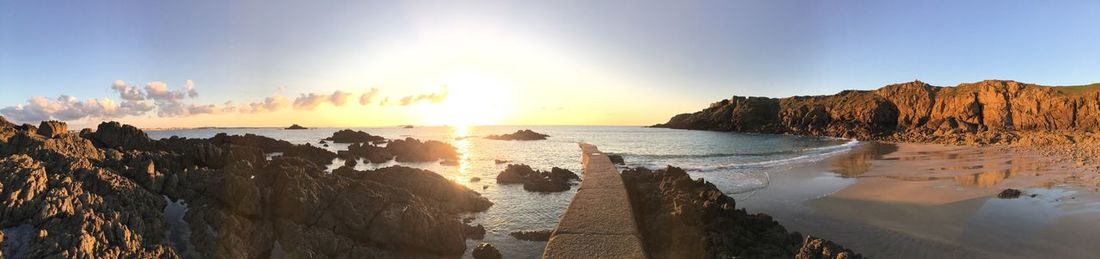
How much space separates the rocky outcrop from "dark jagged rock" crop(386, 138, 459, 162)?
1680 centimetres

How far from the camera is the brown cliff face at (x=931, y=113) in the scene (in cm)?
5634

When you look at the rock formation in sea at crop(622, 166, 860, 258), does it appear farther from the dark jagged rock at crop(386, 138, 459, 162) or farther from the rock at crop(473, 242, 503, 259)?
the dark jagged rock at crop(386, 138, 459, 162)

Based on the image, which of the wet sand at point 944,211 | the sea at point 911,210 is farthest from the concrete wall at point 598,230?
the wet sand at point 944,211

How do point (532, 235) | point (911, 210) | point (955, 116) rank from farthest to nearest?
1. point (955, 116)
2. point (911, 210)
3. point (532, 235)

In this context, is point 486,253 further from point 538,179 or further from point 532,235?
point 538,179

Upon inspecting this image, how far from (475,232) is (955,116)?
275 feet

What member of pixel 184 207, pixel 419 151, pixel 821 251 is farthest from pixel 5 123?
pixel 419 151

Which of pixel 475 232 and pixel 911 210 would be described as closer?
pixel 475 232

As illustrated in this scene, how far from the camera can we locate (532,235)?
13453 mm

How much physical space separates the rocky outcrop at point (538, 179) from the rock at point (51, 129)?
1533 centimetres

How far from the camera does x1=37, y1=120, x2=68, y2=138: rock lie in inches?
440

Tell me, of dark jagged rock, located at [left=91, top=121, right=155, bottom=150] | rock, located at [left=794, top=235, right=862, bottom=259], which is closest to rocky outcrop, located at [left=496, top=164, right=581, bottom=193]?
rock, located at [left=794, top=235, right=862, bottom=259]

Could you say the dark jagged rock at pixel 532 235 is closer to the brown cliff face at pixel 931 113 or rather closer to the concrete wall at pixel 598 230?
the concrete wall at pixel 598 230

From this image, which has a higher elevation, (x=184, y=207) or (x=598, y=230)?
(x=184, y=207)
